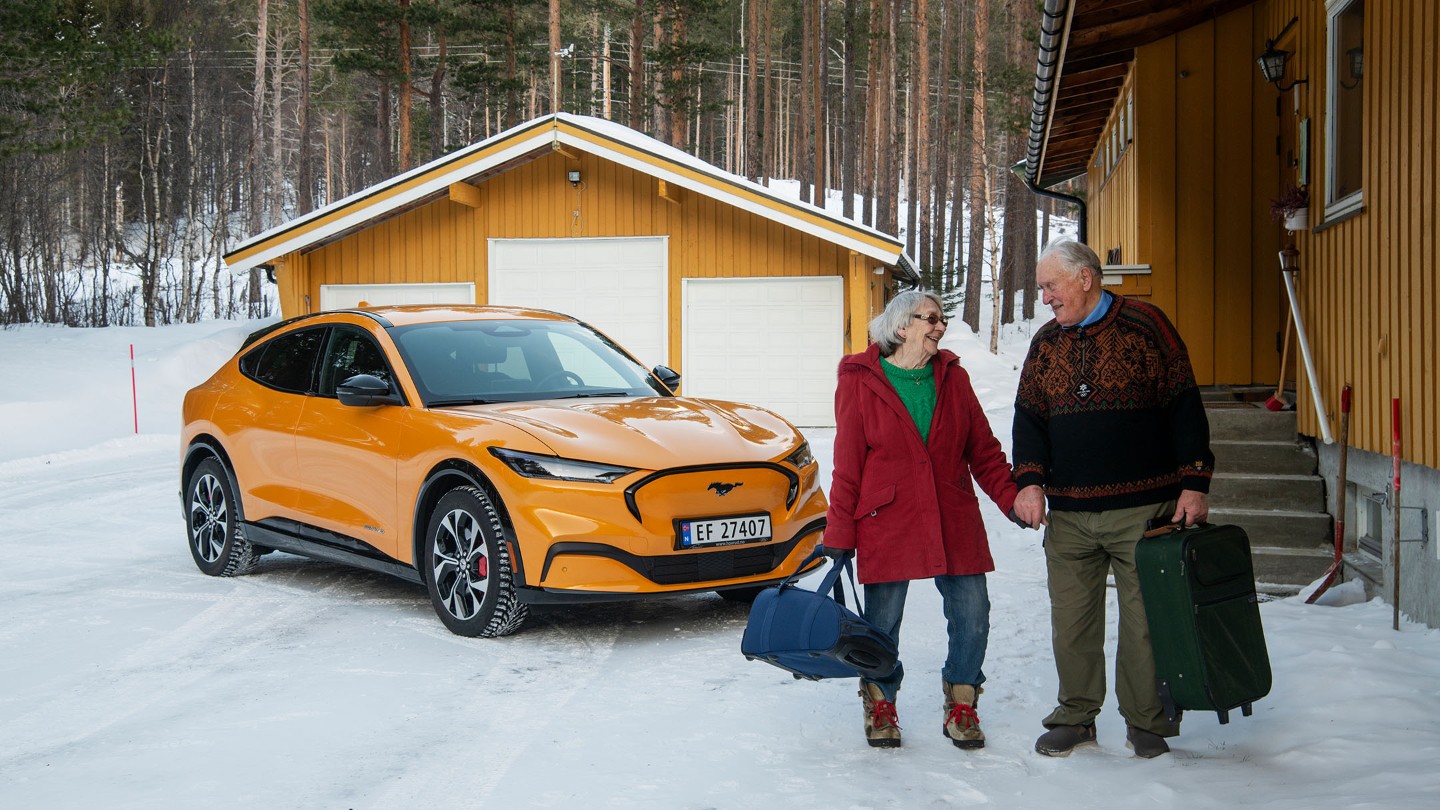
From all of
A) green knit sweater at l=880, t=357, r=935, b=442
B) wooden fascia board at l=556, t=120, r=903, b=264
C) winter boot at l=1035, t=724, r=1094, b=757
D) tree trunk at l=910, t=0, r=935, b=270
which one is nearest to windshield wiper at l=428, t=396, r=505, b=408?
green knit sweater at l=880, t=357, r=935, b=442

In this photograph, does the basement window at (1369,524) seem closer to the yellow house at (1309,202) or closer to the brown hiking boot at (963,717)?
the yellow house at (1309,202)

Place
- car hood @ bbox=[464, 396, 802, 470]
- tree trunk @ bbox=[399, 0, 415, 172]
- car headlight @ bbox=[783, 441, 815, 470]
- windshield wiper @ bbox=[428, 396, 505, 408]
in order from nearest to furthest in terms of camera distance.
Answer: car hood @ bbox=[464, 396, 802, 470], car headlight @ bbox=[783, 441, 815, 470], windshield wiper @ bbox=[428, 396, 505, 408], tree trunk @ bbox=[399, 0, 415, 172]

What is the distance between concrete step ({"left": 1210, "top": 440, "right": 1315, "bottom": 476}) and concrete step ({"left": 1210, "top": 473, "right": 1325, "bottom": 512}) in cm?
24

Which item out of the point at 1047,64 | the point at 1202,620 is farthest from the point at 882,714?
the point at 1047,64

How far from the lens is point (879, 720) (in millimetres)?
4703

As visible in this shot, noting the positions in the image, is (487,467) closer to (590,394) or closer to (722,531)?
(722,531)

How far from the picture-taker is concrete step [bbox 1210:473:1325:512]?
7680mm

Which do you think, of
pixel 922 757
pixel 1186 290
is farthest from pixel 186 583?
pixel 1186 290

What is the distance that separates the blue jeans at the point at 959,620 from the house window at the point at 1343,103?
4098 mm

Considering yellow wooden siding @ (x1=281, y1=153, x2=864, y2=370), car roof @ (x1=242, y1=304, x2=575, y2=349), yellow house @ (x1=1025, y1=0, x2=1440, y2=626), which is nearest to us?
yellow house @ (x1=1025, y1=0, x2=1440, y2=626)

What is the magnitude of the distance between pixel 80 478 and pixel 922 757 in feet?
38.2

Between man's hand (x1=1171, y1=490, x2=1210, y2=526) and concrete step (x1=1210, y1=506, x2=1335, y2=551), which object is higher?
man's hand (x1=1171, y1=490, x2=1210, y2=526)

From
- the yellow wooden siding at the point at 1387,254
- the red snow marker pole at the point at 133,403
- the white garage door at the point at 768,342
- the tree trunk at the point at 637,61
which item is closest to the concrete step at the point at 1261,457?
the yellow wooden siding at the point at 1387,254

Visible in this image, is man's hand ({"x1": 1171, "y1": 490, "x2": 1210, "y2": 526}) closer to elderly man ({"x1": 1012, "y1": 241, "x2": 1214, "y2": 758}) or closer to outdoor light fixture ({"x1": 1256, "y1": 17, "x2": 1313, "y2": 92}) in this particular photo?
elderly man ({"x1": 1012, "y1": 241, "x2": 1214, "y2": 758})
